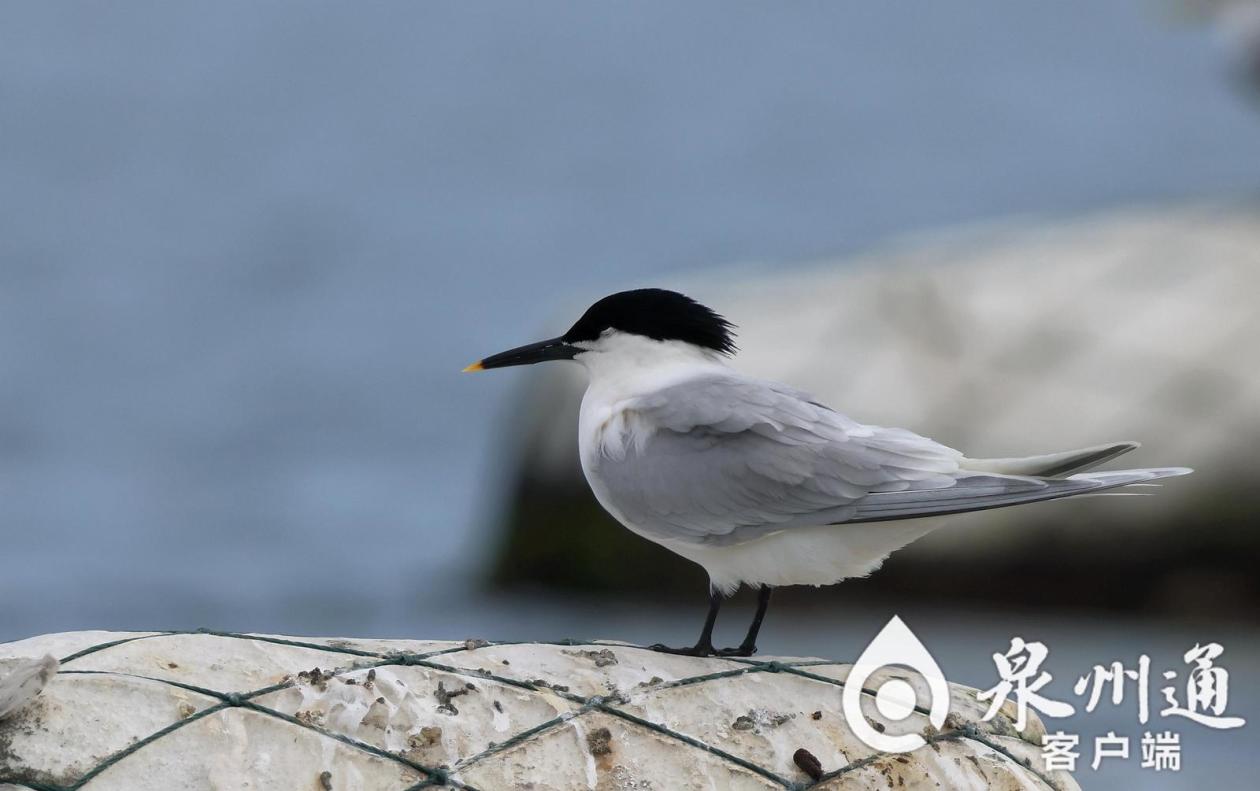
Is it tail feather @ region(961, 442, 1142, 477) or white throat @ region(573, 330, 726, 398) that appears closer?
tail feather @ region(961, 442, 1142, 477)

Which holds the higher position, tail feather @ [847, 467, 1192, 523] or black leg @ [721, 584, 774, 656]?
tail feather @ [847, 467, 1192, 523]

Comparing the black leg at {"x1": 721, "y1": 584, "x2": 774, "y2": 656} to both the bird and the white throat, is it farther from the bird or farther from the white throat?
the white throat

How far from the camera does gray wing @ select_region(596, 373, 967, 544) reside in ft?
16.1

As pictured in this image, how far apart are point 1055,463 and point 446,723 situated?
5.23ft

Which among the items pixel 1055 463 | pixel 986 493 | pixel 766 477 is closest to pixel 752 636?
pixel 766 477

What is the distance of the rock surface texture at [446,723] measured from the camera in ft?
13.6

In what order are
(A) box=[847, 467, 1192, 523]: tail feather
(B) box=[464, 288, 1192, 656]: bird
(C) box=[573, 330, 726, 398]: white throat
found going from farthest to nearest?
(C) box=[573, 330, 726, 398]: white throat < (B) box=[464, 288, 1192, 656]: bird < (A) box=[847, 467, 1192, 523]: tail feather

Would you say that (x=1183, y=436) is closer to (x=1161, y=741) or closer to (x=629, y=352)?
(x=1161, y=741)

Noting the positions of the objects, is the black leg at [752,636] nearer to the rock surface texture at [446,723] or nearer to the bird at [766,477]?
the bird at [766,477]

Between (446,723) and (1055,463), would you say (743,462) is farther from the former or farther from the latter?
(446,723)

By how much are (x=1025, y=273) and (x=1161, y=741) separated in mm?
6513

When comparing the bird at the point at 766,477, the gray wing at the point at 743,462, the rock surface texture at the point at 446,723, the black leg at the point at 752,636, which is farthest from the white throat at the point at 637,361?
the rock surface texture at the point at 446,723

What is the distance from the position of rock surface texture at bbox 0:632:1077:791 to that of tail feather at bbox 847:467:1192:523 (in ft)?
1.46

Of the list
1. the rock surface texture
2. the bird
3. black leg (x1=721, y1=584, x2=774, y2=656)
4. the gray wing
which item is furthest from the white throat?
the rock surface texture
